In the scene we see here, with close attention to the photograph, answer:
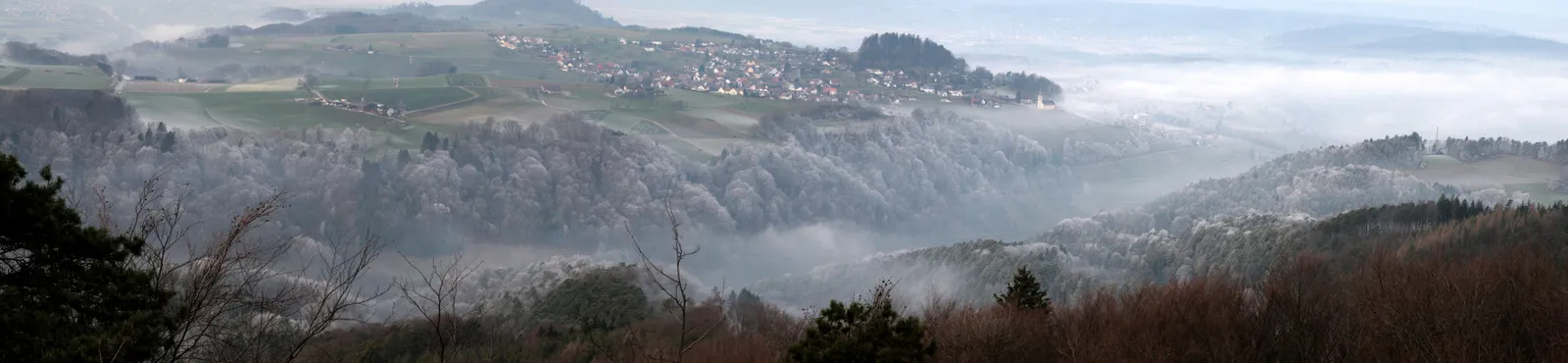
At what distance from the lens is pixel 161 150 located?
57938 millimetres

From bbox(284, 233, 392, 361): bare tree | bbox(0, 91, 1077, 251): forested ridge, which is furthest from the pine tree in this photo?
bbox(0, 91, 1077, 251): forested ridge

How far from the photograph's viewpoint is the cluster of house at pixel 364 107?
6781 centimetres

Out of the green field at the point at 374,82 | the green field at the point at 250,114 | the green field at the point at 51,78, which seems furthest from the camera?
the green field at the point at 374,82

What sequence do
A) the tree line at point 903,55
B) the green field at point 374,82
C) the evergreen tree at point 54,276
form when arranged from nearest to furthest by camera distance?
the evergreen tree at point 54,276 → the green field at point 374,82 → the tree line at point 903,55

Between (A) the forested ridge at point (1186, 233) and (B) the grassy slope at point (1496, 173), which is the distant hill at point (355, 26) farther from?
(B) the grassy slope at point (1496, 173)

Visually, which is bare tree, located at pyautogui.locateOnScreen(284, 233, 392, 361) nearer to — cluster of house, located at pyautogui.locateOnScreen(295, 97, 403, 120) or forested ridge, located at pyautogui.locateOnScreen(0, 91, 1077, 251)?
forested ridge, located at pyautogui.locateOnScreen(0, 91, 1077, 251)

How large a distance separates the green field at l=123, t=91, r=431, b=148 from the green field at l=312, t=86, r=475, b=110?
2491 mm

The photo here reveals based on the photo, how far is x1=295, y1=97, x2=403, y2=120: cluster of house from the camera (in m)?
67.8

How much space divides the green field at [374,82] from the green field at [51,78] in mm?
13429

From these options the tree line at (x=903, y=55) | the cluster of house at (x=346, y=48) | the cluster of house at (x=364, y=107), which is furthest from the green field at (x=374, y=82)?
the tree line at (x=903, y=55)

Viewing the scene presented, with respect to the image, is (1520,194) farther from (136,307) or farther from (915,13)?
(915,13)

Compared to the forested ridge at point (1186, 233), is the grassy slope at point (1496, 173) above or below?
above

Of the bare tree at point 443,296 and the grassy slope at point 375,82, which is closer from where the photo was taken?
the bare tree at point 443,296

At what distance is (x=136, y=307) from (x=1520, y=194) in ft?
274
